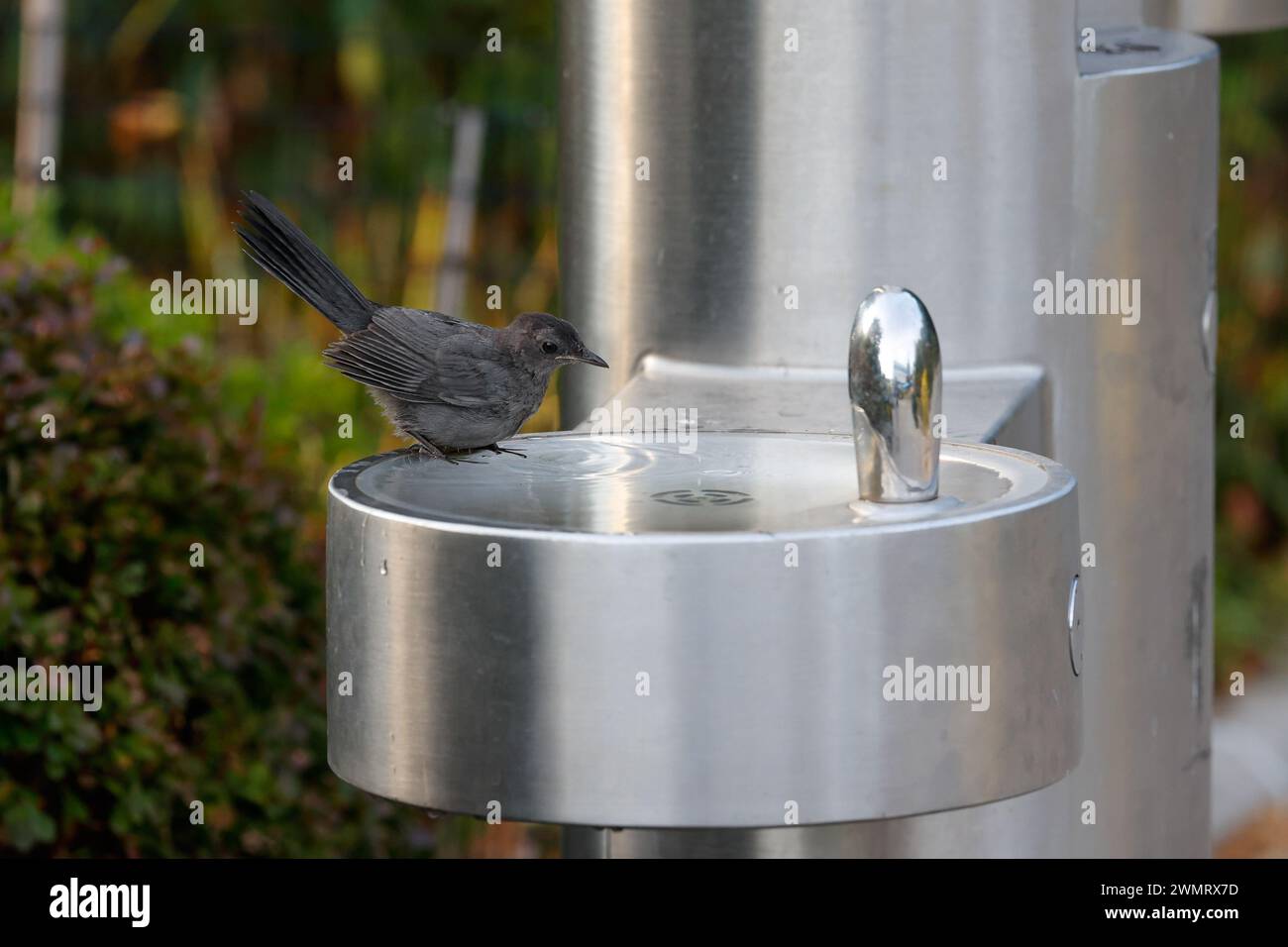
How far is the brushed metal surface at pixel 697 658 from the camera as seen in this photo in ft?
7.43

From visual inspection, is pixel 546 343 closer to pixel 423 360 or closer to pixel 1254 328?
pixel 423 360

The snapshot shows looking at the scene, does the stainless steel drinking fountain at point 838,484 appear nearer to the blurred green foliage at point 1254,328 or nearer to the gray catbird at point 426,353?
the gray catbird at point 426,353

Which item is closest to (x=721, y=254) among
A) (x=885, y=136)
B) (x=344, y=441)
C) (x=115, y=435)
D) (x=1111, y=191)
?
(x=885, y=136)

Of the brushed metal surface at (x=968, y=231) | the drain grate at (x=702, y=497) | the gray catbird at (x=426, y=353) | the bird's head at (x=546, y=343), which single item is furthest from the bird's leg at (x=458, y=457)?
the drain grate at (x=702, y=497)

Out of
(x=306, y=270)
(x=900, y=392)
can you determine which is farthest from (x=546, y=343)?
(x=900, y=392)

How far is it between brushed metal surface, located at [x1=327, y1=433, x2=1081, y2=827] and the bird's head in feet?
3.07

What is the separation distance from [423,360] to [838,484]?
35.4 inches

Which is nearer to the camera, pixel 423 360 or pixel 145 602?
pixel 423 360

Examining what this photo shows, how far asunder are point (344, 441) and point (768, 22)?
9.13 feet

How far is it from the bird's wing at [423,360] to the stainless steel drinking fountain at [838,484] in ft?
0.68

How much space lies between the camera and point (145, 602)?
407 centimetres

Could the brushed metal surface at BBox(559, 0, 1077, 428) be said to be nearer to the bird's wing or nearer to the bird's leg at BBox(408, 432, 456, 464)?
the bird's wing

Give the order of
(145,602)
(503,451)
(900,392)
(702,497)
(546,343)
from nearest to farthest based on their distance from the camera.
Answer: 1. (900,392)
2. (702,497)
3. (503,451)
4. (546,343)
5. (145,602)

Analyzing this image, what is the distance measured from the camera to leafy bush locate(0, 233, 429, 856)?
152 inches
